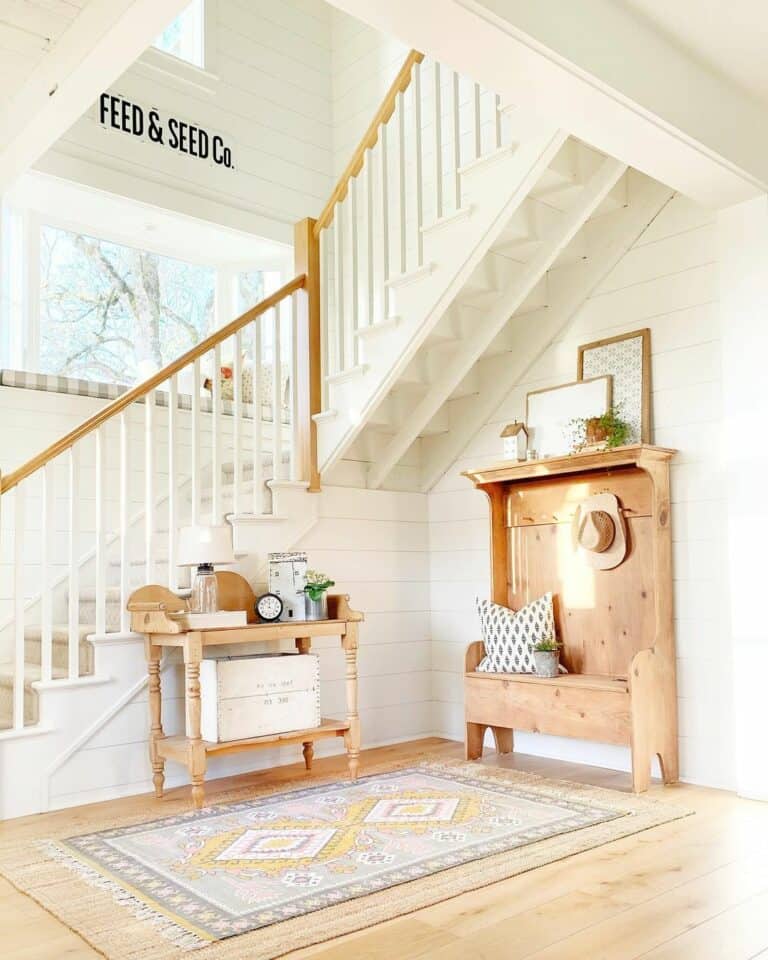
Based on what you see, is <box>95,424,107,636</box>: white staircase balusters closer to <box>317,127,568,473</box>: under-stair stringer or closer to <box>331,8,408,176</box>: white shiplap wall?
<box>317,127,568,473</box>: under-stair stringer

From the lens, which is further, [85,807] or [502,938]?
[85,807]

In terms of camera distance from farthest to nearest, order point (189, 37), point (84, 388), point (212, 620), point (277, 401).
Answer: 1. point (189, 37)
2. point (84, 388)
3. point (277, 401)
4. point (212, 620)

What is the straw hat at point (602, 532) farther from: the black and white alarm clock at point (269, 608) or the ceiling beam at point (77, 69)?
the ceiling beam at point (77, 69)

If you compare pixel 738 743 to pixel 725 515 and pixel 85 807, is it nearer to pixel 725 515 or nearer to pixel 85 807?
pixel 725 515

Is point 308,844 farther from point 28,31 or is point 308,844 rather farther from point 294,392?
point 28,31

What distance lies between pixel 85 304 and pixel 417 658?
2.80 m

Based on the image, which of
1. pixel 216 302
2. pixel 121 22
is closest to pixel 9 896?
pixel 121 22

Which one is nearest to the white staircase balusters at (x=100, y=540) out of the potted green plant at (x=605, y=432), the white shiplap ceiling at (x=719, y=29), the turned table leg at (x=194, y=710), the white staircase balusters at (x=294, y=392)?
the turned table leg at (x=194, y=710)

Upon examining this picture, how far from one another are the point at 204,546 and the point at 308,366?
1.23 metres

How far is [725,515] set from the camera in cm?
373

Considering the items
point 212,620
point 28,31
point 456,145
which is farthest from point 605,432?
point 28,31

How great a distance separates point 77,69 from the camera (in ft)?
8.59

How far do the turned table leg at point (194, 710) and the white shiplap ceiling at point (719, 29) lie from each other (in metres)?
2.73

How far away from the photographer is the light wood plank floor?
2154 millimetres
